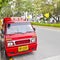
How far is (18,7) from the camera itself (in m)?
60.2

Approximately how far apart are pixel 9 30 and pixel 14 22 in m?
0.58

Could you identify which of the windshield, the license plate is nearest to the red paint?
the license plate

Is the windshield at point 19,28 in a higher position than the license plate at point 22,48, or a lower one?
higher

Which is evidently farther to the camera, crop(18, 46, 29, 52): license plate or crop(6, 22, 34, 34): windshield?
crop(6, 22, 34, 34): windshield

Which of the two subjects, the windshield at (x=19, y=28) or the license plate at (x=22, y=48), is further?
the windshield at (x=19, y=28)

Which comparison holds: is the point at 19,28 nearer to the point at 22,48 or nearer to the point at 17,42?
the point at 17,42

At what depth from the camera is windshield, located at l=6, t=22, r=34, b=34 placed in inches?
401

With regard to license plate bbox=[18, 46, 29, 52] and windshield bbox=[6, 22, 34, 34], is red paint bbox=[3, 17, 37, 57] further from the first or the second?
windshield bbox=[6, 22, 34, 34]

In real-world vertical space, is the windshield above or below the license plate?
above

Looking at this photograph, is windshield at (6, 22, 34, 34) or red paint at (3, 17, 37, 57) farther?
windshield at (6, 22, 34, 34)

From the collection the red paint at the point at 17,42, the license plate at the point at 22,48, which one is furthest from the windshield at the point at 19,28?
the license plate at the point at 22,48

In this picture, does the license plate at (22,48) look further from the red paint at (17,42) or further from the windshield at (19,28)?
the windshield at (19,28)

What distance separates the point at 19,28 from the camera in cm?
1034

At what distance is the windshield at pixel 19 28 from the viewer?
10193 mm
